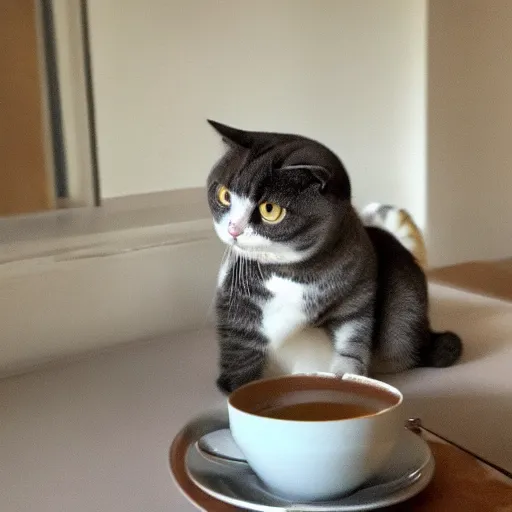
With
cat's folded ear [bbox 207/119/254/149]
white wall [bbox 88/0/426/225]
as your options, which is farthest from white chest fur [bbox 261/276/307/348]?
white wall [bbox 88/0/426/225]

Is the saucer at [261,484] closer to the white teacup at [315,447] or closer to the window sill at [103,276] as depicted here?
the white teacup at [315,447]

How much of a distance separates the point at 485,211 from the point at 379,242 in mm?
634

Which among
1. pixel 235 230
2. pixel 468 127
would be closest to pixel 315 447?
pixel 235 230

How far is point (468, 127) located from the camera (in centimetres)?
126

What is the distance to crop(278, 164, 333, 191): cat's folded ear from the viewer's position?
616 mm

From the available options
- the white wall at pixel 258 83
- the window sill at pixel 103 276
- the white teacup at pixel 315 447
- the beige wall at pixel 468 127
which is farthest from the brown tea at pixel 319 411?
the beige wall at pixel 468 127

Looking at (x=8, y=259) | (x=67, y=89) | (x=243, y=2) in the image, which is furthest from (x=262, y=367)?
(x=243, y=2)

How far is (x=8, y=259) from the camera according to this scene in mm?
797

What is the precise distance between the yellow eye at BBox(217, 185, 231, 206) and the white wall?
1.17ft

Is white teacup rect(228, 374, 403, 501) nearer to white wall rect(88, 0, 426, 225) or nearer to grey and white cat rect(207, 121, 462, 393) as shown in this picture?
grey and white cat rect(207, 121, 462, 393)

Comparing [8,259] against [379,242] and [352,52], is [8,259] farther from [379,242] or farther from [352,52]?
[352,52]

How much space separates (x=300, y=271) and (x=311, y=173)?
95 millimetres

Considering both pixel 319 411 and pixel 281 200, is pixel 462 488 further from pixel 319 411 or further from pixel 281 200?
pixel 281 200

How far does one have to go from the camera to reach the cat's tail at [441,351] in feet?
2.49
